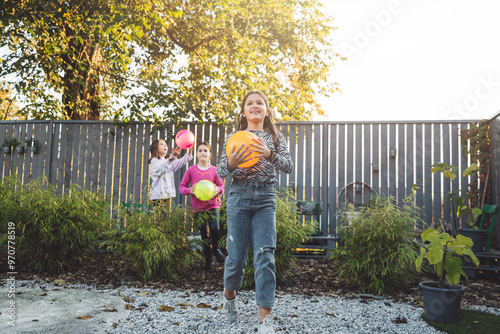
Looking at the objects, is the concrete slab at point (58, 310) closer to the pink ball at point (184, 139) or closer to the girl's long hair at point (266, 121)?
the girl's long hair at point (266, 121)

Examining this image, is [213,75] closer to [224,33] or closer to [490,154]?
[224,33]

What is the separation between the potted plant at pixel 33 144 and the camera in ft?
20.8

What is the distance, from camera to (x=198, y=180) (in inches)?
160

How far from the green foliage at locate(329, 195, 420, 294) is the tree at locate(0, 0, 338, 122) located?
3558 millimetres

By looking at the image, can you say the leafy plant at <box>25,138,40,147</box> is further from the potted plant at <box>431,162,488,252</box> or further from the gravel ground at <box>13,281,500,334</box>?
the potted plant at <box>431,162,488,252</box>

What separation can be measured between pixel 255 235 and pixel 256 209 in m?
0.15

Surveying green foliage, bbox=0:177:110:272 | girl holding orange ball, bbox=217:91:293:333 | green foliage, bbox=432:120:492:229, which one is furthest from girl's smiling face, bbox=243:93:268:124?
green foliage, bbox=432:120:492:229

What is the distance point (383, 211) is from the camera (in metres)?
3.23

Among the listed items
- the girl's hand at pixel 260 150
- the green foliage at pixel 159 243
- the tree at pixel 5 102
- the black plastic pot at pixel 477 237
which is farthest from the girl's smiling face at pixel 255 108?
Result: the tree at pixel 5 102

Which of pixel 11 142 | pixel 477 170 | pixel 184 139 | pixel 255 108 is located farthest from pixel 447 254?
pixel 11 142

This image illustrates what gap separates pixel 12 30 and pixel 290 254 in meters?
6.72

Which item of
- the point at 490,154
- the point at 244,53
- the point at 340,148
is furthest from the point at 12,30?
the point at 490,154

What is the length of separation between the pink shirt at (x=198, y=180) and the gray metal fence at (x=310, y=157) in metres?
1.13

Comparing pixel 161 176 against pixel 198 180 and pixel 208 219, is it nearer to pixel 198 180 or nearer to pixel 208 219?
pixel 198 180
